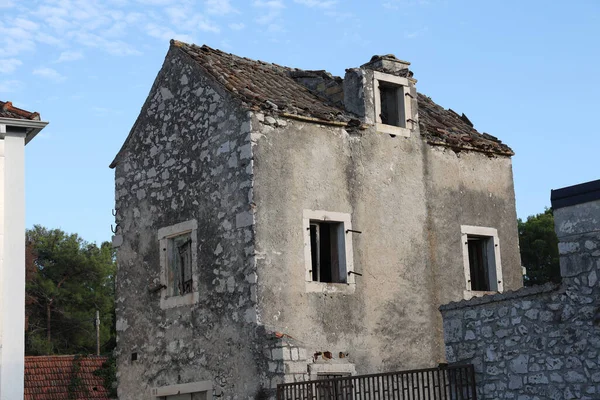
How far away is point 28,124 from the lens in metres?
14.9

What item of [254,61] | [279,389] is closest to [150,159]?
[254,61]

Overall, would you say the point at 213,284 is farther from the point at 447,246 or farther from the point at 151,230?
the point at 447,246

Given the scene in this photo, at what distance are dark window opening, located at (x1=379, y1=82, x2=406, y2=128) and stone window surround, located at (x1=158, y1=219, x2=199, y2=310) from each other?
4.30 metres

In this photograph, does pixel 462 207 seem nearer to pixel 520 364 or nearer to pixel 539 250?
pixel 520 364

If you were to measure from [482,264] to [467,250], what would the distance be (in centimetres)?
58

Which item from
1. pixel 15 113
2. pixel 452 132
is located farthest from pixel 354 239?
pixel 15 113

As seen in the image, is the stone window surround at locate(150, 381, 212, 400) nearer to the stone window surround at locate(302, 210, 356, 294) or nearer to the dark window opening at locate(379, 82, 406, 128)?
the stone window surround at locate(302, 210, 356, 294)

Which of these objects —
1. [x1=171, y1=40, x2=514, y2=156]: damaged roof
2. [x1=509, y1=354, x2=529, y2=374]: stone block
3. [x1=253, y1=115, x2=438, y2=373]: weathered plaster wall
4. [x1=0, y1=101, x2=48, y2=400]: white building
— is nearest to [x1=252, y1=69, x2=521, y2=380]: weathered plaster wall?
[x1=253, y1=115, x2=438, y2=373]: weathered plaster wall

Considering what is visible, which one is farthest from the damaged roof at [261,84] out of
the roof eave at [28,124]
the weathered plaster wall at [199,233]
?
the roof eave at [28,124]

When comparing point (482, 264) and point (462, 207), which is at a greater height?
point (462, 207)

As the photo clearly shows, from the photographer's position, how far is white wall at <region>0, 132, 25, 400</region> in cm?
1405

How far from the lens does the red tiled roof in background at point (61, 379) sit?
23562 millimetres

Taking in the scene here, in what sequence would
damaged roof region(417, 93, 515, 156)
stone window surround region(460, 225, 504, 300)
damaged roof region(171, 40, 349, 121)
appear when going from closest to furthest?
1. damaged roof region(171, 40, 349, 121)
2. stone window surround region(460, 225, 504, 300)
3. damaged roof region(417, 93, 515, 156)

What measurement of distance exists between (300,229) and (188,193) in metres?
2.35
